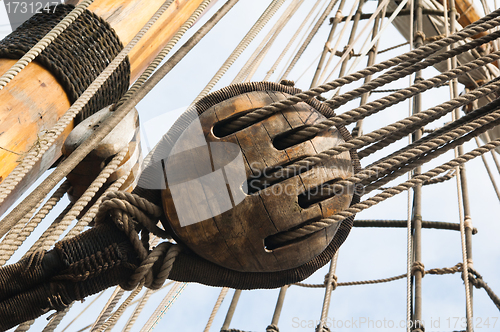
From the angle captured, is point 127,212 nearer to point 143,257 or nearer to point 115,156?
point 143,257

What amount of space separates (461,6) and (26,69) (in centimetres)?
486

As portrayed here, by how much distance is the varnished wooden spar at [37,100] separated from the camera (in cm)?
154

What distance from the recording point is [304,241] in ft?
3.54

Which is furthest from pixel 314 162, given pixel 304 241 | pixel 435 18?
pixel 435 18

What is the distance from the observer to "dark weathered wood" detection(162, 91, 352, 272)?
1041 mm

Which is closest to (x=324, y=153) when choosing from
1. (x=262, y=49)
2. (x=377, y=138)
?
(x=377, y=138)

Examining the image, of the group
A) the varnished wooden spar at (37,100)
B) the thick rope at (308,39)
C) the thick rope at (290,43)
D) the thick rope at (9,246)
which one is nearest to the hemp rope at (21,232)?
the thick rope at (9,246)

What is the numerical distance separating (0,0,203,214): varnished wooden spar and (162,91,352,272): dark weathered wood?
2.02 feet

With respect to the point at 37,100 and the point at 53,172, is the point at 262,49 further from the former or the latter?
the point at 53,172

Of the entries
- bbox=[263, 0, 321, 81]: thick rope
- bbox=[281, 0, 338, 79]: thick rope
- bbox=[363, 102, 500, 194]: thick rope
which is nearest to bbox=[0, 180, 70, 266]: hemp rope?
bbox=[363, 102, 500, 194]: thick rope

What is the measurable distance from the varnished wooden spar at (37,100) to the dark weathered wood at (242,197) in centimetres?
61

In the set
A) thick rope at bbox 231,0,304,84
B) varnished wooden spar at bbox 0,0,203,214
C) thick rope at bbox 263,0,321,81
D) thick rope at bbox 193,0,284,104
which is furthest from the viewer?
thick rope at bbox 263,0,321,81

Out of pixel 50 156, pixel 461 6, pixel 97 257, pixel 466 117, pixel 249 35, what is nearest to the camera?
pixel 97 257

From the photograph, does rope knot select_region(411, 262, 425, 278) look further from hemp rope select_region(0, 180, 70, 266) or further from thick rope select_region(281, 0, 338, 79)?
hemp rope select_region(0, 180, 70, 266)
